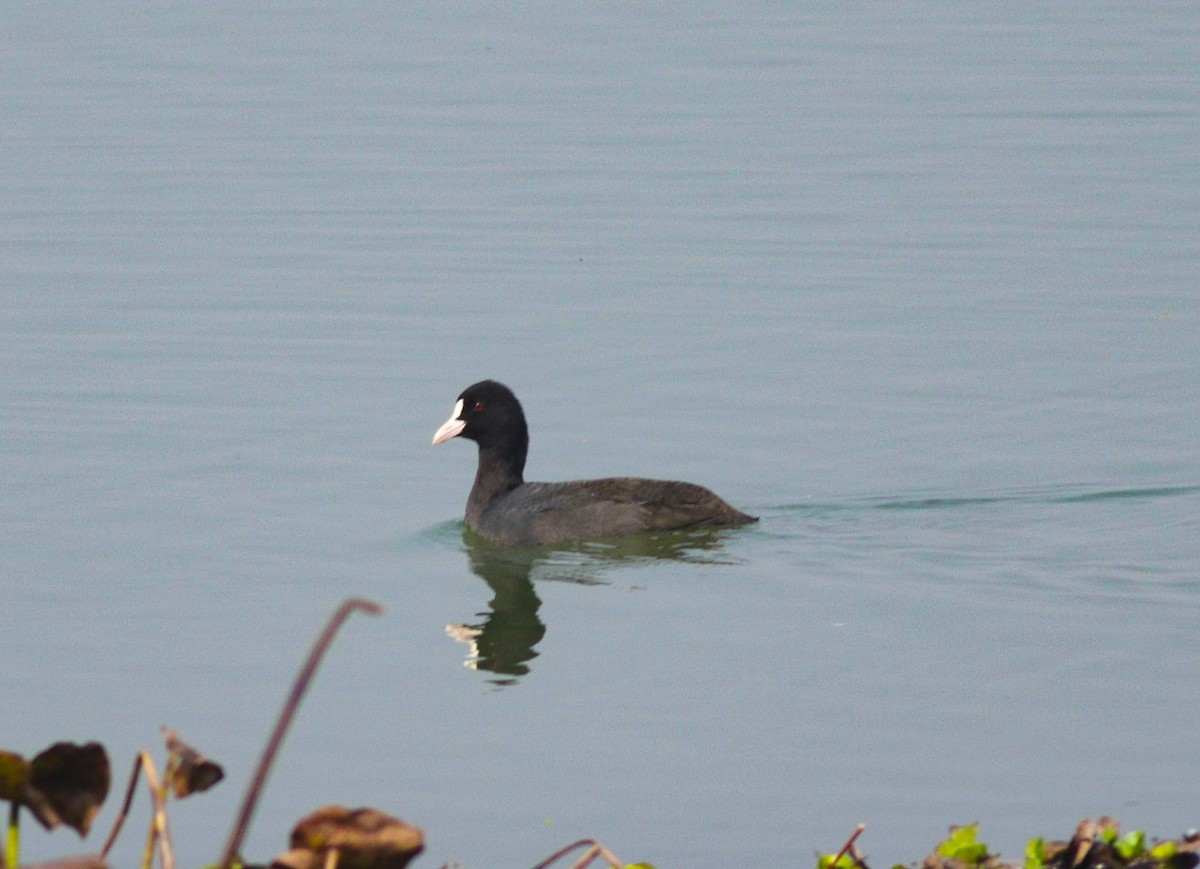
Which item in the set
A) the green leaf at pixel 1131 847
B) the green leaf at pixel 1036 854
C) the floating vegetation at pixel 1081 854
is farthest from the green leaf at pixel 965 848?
the green leaf at pixel 1131 847

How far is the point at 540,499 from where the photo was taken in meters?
11.2

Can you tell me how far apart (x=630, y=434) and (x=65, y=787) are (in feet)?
30.3

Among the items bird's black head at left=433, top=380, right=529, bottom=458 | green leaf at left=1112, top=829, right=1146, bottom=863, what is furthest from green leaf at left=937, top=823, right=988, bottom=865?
bird's black head at left=433, top=380, right=529, bottom=458

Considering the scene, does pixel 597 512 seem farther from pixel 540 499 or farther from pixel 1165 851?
pixel 1165 851

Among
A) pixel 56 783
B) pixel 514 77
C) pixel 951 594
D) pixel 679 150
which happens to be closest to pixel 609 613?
pixel 951 594

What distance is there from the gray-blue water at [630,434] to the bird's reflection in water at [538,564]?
4cm

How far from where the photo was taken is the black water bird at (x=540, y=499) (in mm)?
10758

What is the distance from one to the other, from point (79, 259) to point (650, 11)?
15.3m

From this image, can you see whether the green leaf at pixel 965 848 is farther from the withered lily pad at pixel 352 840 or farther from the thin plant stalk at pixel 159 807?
the thin plant stalk at pixel 159 807

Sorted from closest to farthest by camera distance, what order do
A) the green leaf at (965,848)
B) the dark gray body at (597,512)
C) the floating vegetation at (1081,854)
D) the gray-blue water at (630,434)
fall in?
the floating vegetation at (1081,854) → the green leaf at (965,848) → the gray-blue water at (630,434) → the dark gray body at (597,512)

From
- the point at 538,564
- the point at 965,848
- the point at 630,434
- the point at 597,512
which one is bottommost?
the point at 965,848

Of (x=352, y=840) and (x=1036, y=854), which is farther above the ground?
(x=352, y=840)

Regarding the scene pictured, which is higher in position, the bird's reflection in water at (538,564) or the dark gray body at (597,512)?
the dark gray body at (597,512)

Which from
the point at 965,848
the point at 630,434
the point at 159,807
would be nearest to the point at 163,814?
the point at 159,807
